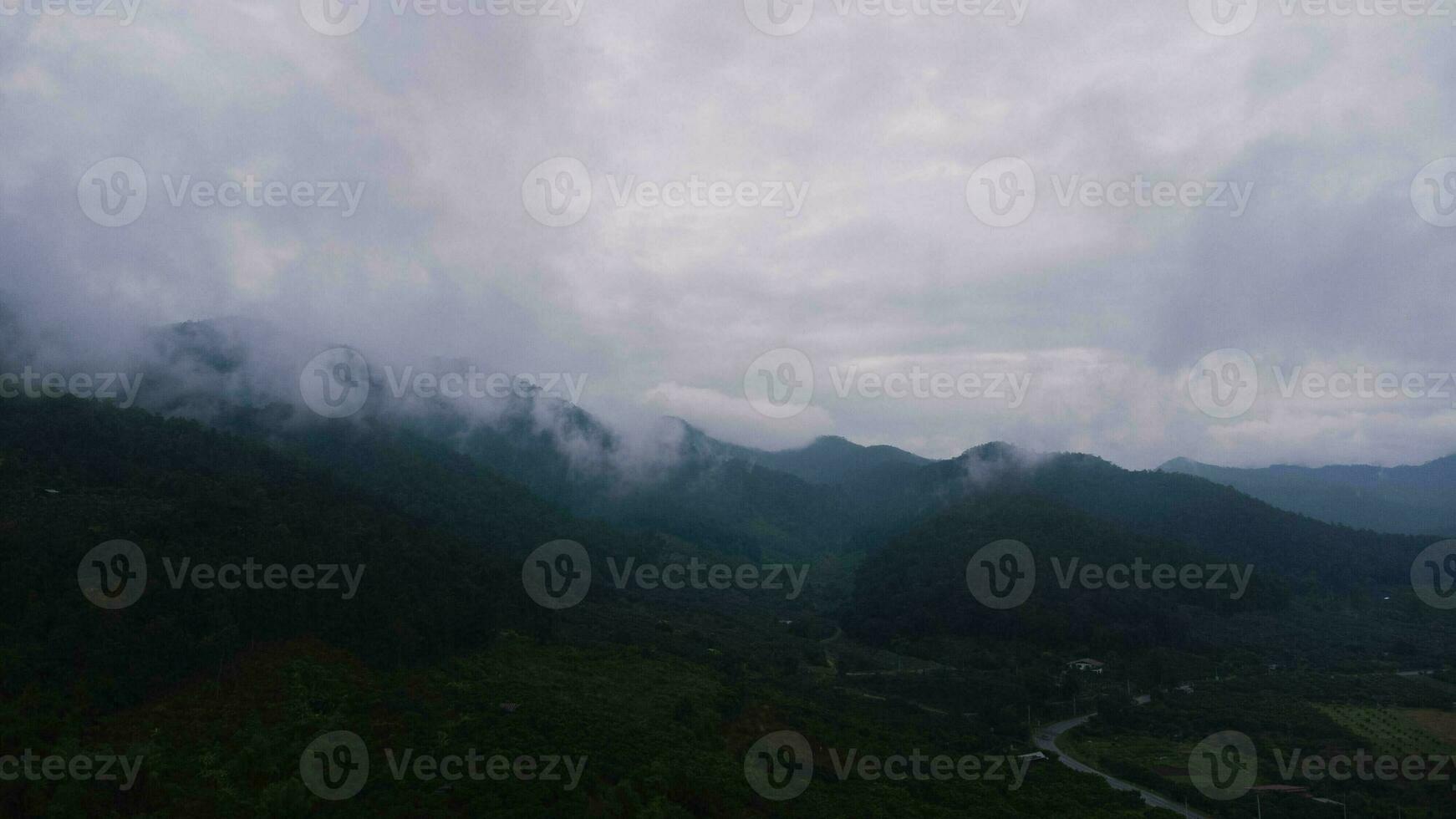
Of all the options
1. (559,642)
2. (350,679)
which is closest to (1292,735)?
(559,642)

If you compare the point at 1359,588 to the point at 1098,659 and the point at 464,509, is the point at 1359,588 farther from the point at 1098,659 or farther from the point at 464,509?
the point at 464,509

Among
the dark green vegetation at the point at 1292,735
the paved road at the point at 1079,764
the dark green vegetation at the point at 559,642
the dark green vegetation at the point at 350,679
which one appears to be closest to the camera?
the dark green vegetation at the point at 350,679

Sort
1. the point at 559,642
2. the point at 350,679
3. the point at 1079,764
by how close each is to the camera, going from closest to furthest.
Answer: the point at 350,679
the point at 1079,764
the point at 559,642

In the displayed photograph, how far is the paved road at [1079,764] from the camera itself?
40.9 meters

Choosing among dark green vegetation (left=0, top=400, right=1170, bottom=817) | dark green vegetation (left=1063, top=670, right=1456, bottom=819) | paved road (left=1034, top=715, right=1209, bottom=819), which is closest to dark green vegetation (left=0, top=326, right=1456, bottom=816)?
dark green vegetation (left=0, top=400, right=1170, bottom=817)

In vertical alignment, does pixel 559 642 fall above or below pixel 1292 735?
below

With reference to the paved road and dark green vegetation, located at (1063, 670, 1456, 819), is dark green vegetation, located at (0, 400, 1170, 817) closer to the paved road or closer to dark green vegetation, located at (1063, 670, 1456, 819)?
the paved road

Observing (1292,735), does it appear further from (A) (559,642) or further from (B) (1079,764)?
(A) (559,642)

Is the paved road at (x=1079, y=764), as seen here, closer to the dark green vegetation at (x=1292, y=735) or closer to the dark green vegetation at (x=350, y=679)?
the dark green vegetation at (x=1292, y=735)

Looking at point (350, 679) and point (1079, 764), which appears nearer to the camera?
point (350, 679)

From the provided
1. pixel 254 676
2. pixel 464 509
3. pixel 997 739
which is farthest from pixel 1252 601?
pixel 254 676

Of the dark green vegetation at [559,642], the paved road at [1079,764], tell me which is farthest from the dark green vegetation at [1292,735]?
the paved road at [1079,764]

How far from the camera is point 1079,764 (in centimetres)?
5072

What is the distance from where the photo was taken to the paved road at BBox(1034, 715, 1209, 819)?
40.9 m
